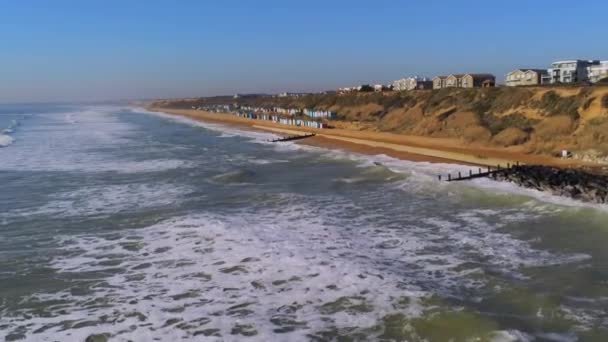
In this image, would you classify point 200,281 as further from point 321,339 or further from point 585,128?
point 585,128

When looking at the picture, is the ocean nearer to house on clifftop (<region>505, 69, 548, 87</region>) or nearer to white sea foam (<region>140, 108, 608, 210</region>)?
white sea foam (<region>140, 108, 608, 210</region>)

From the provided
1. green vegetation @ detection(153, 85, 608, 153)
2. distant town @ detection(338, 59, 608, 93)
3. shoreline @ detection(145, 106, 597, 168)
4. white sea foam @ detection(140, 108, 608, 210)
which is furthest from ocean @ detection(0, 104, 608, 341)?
distant town @ detection(338, 59, 608, 93)

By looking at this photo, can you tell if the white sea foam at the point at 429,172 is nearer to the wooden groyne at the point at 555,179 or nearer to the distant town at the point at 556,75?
the wooden groyne at the point at 555,179

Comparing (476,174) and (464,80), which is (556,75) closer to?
(464,80)

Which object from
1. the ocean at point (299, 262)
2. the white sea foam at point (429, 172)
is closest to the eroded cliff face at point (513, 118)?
the white sea foam at point (429, 172)

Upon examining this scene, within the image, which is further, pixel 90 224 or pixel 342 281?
pixel 90 224

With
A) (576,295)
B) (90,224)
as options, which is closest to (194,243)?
(90,224)
